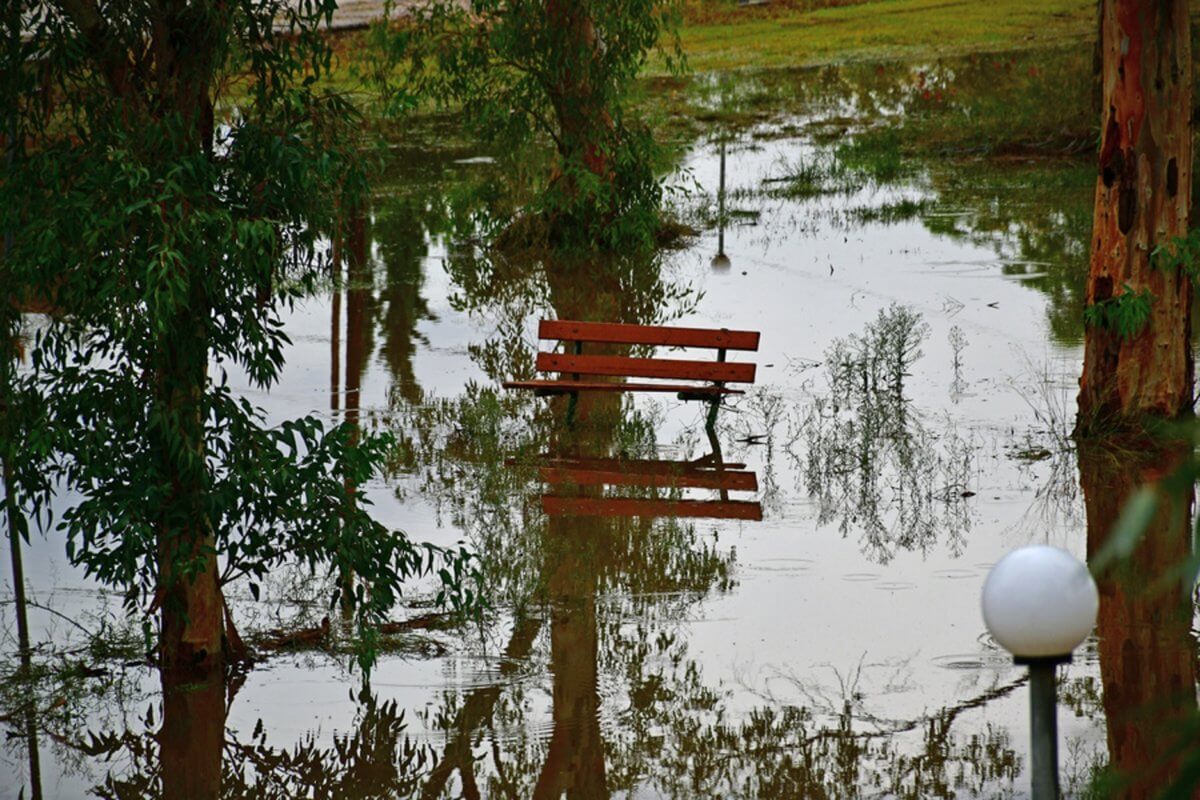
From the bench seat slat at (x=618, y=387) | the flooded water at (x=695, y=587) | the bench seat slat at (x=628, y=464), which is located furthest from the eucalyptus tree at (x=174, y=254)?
the bench seat slat at (x=618, y=387)

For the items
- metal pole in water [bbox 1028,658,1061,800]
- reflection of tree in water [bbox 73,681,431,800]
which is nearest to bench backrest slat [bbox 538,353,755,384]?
reflection of tree in water [bbox 73,681,431,800]

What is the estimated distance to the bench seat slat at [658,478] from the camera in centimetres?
1130

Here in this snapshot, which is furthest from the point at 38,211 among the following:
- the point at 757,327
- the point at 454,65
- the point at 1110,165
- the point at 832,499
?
the point at 454,65

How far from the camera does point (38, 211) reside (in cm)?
736

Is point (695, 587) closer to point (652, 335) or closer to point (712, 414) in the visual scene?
point (712, 414)

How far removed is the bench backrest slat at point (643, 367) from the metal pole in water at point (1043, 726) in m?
8.60

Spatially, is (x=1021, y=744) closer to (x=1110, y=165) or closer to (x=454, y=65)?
(x=1110, y=165)

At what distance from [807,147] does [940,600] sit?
21815 mm

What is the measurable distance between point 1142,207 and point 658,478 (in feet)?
12.9

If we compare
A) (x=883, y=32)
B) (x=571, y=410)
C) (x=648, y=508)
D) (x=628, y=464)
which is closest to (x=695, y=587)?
(x=648, y=508)

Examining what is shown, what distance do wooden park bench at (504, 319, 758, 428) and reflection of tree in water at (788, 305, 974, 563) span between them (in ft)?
2.40

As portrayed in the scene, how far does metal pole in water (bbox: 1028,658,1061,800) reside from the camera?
3754mm

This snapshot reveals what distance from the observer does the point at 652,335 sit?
42.0ft

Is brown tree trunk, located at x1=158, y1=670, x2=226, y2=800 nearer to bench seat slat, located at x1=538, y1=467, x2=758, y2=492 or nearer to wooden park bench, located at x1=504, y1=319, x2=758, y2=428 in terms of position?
bench seat slat, located at x1=538, y1=467, x2=758, y2=492
